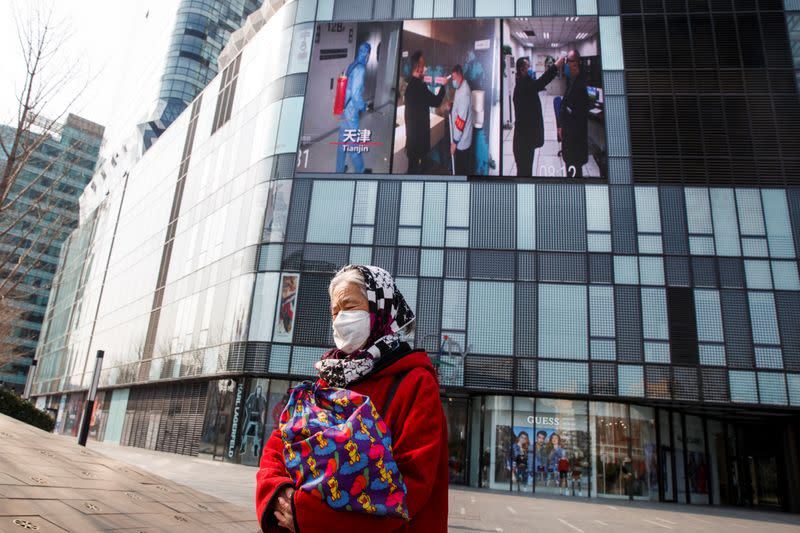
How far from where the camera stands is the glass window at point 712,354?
20797 mm

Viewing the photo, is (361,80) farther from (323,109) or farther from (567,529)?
(567,529)

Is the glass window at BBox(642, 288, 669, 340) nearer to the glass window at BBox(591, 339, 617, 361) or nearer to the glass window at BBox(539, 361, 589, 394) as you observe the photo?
the glass window at BBox(591, 339, 617, 361)

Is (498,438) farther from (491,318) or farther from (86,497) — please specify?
(86,497)

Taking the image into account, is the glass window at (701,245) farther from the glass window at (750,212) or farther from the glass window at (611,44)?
the glass window at (611,44)

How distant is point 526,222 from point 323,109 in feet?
34.2

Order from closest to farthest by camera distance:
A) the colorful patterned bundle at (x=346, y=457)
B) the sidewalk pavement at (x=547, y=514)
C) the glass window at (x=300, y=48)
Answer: the colorful patterned bundle at (x=346, y=457) → the sidewalk pavement at (x=547, y=514) → the glass window at (x=300, y=48)

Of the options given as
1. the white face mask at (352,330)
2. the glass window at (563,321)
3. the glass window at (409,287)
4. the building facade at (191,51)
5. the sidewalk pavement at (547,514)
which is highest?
the building facade at (191,51)

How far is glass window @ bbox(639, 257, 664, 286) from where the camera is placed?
21641 millimetres

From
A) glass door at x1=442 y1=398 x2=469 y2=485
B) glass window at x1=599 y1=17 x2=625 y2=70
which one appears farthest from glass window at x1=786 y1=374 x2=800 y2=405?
glass window at x1=599 y1=17 x2=625 y2=70

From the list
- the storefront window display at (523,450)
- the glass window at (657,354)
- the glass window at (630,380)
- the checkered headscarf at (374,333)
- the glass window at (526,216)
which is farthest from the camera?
the glass window at (526,216)

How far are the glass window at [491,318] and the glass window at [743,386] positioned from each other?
26.1 feet

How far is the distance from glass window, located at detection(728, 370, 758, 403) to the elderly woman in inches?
878

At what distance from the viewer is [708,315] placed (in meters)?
21.2

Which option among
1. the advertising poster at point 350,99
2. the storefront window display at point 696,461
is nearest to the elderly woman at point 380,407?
the advertising poster at point 350,99
